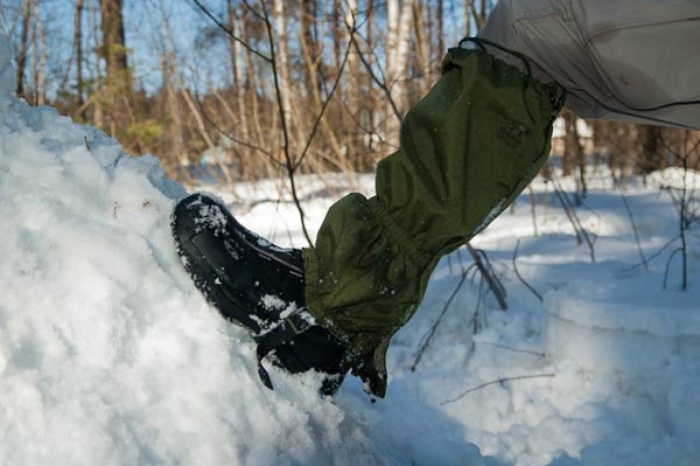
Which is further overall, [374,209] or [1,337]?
[374,209]

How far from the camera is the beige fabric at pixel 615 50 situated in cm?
112

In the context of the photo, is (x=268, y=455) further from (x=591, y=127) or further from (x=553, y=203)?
(x=591, y=127)

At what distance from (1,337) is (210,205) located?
41 cm

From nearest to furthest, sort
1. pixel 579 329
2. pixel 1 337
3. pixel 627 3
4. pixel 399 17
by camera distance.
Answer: pixel 1 337 < pixel 627 3 < pixel 579 329 < pixel 399 17

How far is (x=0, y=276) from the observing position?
106cm

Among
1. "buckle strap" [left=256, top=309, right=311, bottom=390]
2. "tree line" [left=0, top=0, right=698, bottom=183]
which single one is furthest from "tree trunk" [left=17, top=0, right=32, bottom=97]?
"buckle strap" [left=256, top=309, right=311, bottom=390]

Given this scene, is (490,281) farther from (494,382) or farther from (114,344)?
(114,344)

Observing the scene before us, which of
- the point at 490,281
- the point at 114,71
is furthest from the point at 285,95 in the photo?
the point at 490,281

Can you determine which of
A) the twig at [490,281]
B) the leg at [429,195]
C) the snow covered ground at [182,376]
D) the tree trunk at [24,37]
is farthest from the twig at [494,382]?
the tree trunk at [24,37]

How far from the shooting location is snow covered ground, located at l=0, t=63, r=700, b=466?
100cm

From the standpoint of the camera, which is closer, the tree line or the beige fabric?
the beige fabric

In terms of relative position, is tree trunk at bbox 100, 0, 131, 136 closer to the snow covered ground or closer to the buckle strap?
the snow covered ground

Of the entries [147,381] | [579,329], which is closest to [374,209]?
[147,381]

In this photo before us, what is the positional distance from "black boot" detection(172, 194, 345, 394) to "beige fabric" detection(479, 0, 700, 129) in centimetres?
59
